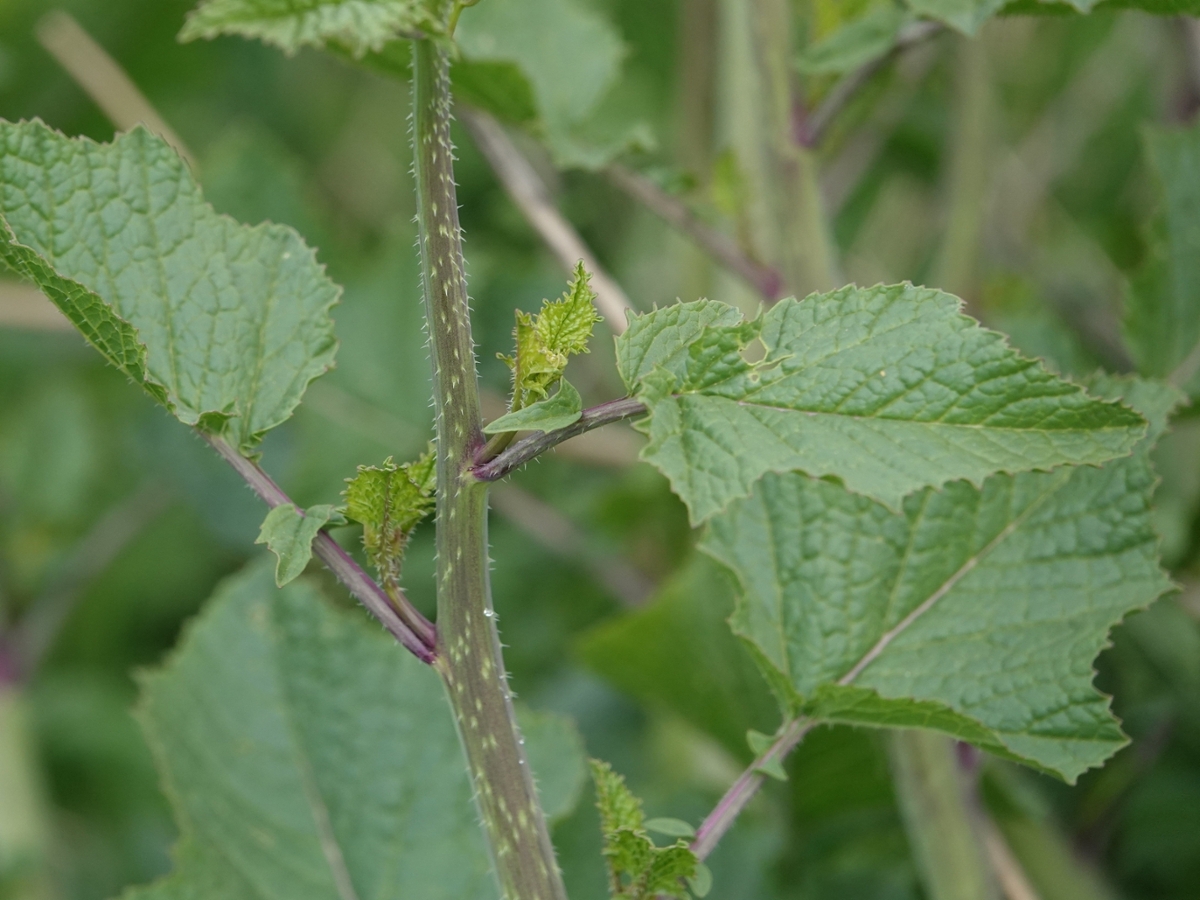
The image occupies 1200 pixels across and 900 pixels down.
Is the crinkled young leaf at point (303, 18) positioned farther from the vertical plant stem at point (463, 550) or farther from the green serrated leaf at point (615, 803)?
the green serrated leaf at point (615, 803)

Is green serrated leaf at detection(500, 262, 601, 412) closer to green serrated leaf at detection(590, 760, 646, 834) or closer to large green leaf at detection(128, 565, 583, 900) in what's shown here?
green serrated leaf at detection(590, 760, 646, 834)

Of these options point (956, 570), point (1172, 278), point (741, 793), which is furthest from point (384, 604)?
point (1172, 278)

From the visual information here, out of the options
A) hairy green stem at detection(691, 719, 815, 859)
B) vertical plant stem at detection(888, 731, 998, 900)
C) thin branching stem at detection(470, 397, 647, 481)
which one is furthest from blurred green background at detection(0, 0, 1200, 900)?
thin branching stem at detection(470, 397, 647, 481)

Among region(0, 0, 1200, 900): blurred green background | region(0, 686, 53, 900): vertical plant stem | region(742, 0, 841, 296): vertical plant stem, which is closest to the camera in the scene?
region(742, 0, 841, 296): vertical plant stem

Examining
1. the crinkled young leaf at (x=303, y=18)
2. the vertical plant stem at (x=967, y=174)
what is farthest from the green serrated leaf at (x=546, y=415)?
the vertical plant stem at (x=967, y=174)

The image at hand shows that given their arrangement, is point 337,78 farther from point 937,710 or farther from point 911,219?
point 937,710

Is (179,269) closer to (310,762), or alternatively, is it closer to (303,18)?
(303,18)
